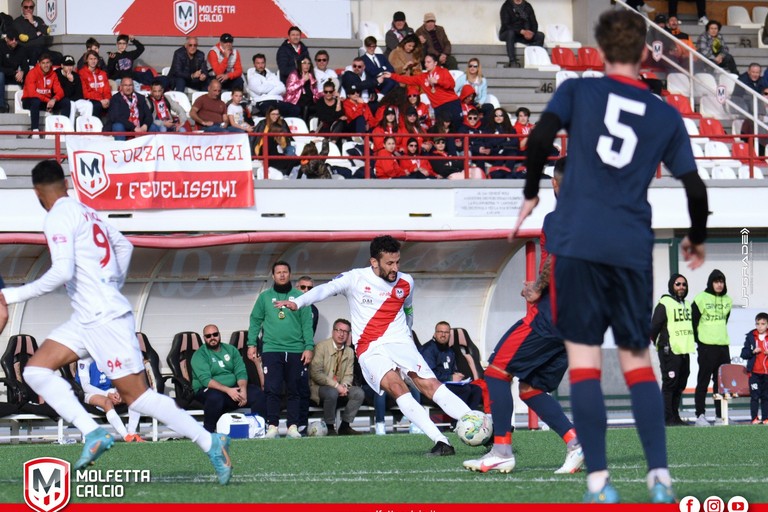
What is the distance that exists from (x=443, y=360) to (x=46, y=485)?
367 inches

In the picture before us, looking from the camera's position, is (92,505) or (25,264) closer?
(92,505)

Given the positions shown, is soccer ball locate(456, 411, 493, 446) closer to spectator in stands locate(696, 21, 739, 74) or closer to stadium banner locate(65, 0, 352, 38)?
stadium banner locate(65, 0, 352, 38)

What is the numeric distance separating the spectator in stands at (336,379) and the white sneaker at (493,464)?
7182 millimetres

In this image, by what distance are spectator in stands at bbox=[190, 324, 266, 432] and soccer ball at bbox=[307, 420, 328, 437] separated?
57cm

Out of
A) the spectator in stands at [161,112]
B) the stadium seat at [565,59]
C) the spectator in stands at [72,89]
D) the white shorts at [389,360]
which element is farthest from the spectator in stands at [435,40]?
the white shorts at [389,360]

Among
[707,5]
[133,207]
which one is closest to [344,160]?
[133,207]

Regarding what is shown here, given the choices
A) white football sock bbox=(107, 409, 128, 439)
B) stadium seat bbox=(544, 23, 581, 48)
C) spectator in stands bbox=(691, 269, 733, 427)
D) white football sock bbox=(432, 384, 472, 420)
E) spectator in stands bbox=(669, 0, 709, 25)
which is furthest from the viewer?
spectator in stands bbox=(669, 0, 709, 25)

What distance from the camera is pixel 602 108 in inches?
209

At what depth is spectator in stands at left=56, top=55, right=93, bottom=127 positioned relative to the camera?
61.6 feet

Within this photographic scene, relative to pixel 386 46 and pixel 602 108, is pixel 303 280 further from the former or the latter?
pixel 602 108

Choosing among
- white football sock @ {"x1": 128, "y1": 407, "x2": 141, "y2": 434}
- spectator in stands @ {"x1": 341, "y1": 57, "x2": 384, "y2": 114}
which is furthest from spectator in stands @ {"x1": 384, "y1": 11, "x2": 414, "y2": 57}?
white football sock @ {"x1": 128, "y1": 407, "x2": 141, "y2": 434}

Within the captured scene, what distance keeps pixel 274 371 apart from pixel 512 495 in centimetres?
886

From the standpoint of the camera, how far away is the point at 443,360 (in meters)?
15.8

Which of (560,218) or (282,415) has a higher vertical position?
(560,218)
